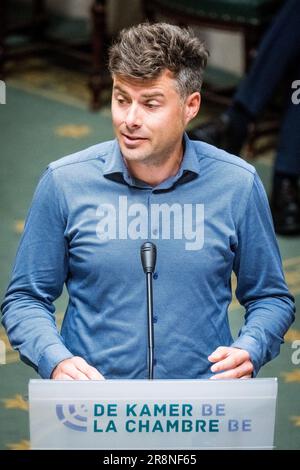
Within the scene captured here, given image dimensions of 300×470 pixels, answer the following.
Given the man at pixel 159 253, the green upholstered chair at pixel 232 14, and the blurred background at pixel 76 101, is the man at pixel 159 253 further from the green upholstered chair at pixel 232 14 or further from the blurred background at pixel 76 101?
the green upholstered chair at pixel 232 14

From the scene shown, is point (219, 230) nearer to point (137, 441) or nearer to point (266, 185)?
point (137, 441)

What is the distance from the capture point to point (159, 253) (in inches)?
80.7

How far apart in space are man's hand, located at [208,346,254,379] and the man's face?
38 centimetres

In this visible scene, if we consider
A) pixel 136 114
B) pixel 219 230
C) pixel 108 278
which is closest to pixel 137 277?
pixel 108 278

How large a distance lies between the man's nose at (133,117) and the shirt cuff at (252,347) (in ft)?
1.38

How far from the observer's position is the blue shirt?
2.03 metres

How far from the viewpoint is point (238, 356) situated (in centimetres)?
184

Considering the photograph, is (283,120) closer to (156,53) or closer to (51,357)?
(156,53)

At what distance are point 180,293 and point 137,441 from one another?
1.66 feet

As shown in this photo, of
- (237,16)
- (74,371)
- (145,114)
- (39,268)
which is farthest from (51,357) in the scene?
(237,16)

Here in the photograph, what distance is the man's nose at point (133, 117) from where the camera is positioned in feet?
6.23

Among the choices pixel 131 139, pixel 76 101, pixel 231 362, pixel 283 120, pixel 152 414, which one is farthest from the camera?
pixel 76 101

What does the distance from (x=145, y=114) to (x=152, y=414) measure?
602 millimetres

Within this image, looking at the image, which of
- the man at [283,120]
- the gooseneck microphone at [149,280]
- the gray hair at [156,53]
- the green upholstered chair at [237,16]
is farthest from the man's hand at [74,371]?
the green upholstered chair at [237,16]
